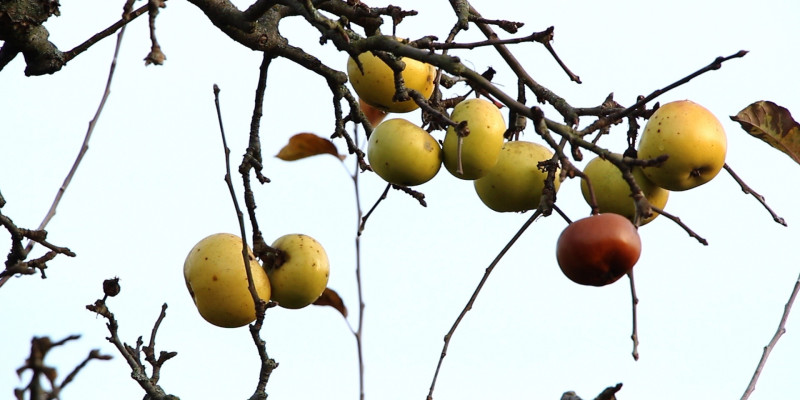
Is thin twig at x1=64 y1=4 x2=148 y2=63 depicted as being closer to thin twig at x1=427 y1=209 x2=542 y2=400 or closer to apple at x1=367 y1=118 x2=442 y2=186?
apple at x1=367 y1=118 x2=442 y2=186

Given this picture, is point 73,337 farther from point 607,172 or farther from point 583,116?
point 607,172

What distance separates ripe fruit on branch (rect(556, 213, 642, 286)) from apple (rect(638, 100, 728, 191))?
17.1 inches

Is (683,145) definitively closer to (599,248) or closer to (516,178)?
(516,178)

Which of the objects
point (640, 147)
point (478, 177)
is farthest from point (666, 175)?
point (478, 177)

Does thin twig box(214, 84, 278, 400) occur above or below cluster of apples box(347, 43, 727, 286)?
below

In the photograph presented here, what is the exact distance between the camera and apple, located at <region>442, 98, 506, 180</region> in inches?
85.7

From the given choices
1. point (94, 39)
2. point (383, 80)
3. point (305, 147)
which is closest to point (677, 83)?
point (383, 80)

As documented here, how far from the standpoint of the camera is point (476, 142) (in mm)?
2178

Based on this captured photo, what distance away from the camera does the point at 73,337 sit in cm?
130

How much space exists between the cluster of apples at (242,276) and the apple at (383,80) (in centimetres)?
44

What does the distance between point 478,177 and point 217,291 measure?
0.73 metres

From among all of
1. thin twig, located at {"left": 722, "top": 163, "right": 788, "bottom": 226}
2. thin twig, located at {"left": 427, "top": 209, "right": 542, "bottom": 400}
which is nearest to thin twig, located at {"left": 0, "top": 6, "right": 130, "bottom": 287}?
thin twig, located at {"left": 427, "top": 209, "right": 542, "bottom": 400}

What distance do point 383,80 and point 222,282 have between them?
2.23 feet

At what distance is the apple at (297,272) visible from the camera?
8.01 feet
